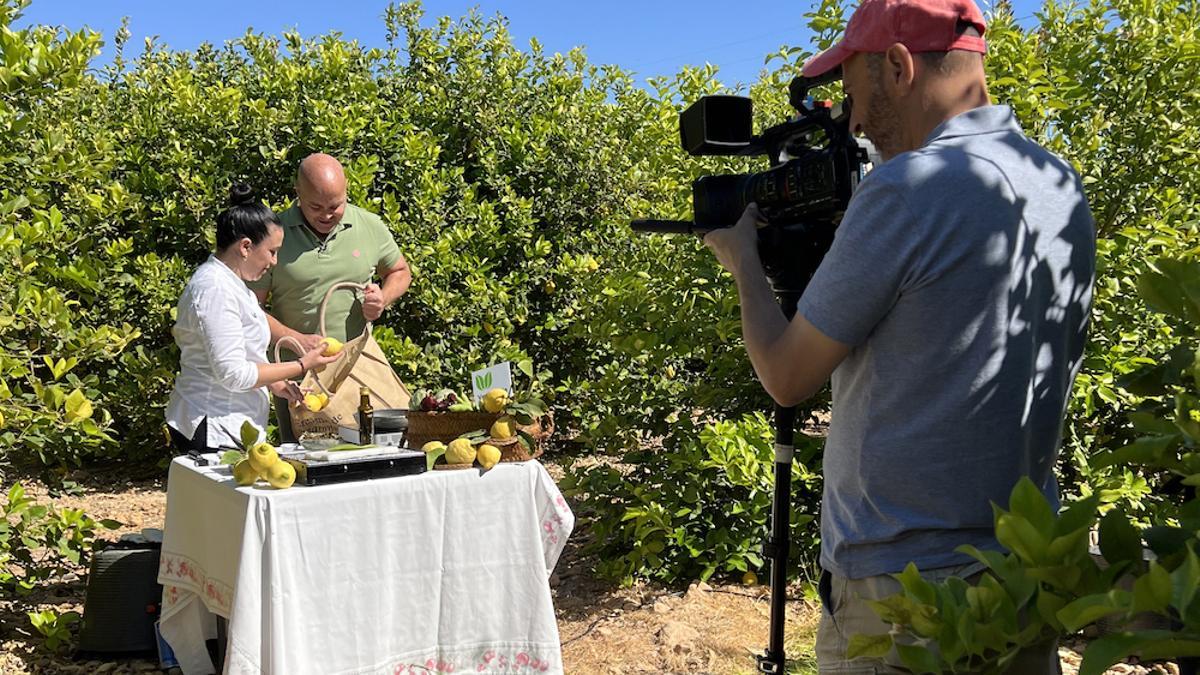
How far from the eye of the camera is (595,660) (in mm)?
4348

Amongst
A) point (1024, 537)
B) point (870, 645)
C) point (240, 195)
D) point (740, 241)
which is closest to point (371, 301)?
point (240, 195)

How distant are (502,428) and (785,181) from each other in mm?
1977

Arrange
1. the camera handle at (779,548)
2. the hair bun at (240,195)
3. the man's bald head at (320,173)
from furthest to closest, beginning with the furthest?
the man's bald head at (320,173) → the hair bun at (240,195) → the camera handle at (779,548)

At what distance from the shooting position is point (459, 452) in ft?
12.1

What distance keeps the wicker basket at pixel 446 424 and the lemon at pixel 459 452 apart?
79 millimetres

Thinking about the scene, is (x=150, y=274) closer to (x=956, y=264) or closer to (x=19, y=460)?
(x=19, y=460)

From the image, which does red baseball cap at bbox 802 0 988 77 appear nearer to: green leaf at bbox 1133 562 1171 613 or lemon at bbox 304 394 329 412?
green leaf at bbox 1133 562 1171 613

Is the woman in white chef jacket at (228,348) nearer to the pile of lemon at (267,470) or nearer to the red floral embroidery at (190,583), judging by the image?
the red floral embroidery at (190,583)

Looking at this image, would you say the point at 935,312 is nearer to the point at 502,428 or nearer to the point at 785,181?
the point at 785,181

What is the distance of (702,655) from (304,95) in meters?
4.79

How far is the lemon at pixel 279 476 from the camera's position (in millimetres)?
3365

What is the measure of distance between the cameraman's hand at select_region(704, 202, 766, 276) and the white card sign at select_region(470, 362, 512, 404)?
1.87 m

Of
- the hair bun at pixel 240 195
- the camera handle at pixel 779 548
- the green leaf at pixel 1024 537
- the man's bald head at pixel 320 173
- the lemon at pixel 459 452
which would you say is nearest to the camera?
the green leaf at pixel 1024 537

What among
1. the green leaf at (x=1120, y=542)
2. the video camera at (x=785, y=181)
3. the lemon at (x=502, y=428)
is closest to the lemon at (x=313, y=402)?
the lemon at (x=502, y=428)
